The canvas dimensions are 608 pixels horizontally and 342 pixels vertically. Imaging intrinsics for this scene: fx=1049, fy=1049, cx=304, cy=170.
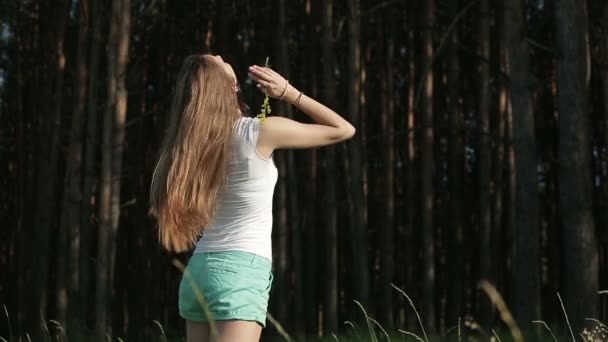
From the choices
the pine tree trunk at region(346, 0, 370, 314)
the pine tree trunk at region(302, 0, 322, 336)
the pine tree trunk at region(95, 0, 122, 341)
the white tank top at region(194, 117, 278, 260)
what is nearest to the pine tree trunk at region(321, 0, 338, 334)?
the pine tree trunk at region(346, 0, 370, 314)

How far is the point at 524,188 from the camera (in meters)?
9.58

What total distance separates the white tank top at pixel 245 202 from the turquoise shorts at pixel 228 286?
32 mm

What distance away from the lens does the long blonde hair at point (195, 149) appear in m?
3.20

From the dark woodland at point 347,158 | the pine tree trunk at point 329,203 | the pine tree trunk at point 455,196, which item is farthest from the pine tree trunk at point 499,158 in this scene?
the pine tree trunk at point 329,203

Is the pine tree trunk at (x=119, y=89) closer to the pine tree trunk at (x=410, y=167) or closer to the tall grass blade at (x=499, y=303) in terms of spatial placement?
the pine tree trunk at (x=410, y=167)

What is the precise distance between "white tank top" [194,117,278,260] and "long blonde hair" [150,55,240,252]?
0.03 metres

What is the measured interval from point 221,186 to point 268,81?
36 cm

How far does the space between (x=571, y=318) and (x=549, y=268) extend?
10308 mm

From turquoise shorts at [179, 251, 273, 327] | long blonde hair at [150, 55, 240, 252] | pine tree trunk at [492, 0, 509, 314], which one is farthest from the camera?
pine tree trunk at [492, 0, 509, 314]

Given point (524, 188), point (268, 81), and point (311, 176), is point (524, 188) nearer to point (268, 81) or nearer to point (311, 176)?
point (311, 176)

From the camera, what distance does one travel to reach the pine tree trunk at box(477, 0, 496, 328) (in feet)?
47.6

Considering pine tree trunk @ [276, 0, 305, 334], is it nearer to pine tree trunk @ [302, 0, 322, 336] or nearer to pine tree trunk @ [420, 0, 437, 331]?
pine tree trunk @ [302, 0, 322, 336]

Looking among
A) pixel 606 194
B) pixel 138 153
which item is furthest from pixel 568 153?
pixel 138 153

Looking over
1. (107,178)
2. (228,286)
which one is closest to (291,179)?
(107,178)
